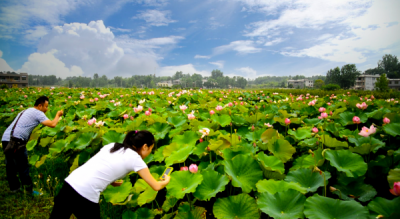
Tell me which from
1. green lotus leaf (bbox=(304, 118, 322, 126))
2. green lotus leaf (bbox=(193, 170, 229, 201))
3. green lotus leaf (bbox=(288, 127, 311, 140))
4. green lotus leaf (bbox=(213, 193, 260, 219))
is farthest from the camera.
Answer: green lotus leaf (bbox=(304, 118, 322, 126))

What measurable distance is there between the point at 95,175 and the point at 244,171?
1.17 metres

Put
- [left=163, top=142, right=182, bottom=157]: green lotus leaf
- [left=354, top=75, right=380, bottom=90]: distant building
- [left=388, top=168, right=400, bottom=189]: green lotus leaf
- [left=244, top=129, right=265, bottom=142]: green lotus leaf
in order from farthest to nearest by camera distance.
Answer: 1. [left=354, top=75, right=380, bottom=90]: distant building
2. [left=244, top=129, right=265, bottom=142]: green lotus leaf
3. [left=163, top=142, right=182, bottom=157]: green lotus leaf
4. [left=388, top=168, right=400, bottom=189]: green lotus leaf

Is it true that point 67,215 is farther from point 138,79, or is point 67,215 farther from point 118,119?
point 138,79

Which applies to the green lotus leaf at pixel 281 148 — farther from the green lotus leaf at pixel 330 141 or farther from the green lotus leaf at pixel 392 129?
the green lotus leaf at pixel 392 129

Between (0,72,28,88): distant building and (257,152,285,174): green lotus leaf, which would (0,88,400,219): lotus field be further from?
(0,72,28,88): distant building

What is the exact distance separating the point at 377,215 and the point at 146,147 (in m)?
1.54

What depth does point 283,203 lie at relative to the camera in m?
1.27

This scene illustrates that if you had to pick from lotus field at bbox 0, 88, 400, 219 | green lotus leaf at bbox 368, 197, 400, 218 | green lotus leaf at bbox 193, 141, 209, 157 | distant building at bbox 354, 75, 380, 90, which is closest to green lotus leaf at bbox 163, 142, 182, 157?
lotus field at bbox 0, 88, 400, 219

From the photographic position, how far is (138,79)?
141875mm

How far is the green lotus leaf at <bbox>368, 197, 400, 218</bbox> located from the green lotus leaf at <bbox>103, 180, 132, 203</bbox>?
1.81 m

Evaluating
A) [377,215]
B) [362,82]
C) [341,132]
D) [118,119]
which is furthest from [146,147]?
[362,82]

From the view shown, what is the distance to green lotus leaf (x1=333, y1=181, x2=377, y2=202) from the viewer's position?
1339mm

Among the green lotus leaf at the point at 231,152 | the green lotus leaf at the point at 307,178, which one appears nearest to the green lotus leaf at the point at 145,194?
the green lotus leaf at the point at 231,152

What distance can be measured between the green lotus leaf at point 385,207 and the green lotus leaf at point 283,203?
35 centimetres
